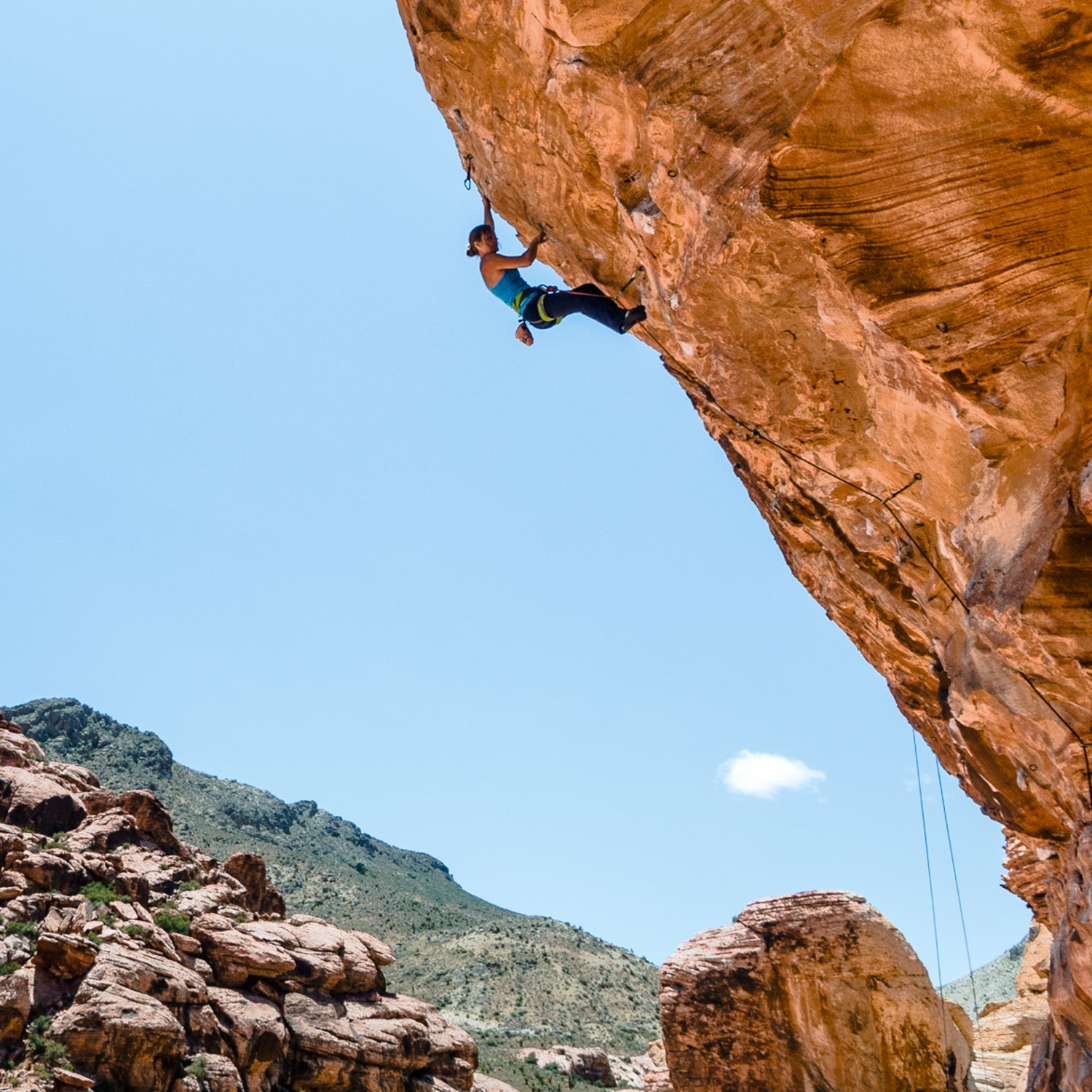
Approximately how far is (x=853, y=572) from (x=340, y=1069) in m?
16.3

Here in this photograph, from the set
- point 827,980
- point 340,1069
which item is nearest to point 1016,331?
point 827,980

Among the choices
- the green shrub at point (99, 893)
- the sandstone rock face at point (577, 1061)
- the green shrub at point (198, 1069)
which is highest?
the green shrub at point (99, 893)

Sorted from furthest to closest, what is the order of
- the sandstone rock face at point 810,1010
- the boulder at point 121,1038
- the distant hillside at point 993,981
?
the distant hillside at point 993,981 → the boulder at point 121,1038 → the sandstone rock face at point 810,1010

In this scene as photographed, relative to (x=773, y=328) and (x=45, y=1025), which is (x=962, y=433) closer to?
(x=773, y=328)

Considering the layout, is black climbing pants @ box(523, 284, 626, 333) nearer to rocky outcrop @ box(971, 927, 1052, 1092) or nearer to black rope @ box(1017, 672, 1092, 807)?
black rope @ box(1017, 672, 1092, 807)

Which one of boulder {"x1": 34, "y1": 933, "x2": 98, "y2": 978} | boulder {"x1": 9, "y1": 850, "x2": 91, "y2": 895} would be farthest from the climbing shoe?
boulder {"x1": 9, "y1": 850, "x2": 91, "y2": 895}

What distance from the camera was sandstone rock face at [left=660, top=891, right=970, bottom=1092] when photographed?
14.3m

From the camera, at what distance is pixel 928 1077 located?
13930mm

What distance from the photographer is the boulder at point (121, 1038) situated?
52.6 ft

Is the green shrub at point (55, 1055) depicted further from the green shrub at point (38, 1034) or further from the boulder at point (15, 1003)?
the boulder at point (15, 1003)

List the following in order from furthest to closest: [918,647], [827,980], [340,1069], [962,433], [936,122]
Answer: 1. [340,1069]
2. [827,980]
3. [918,647]
4. [962,433]
5. [936,122]

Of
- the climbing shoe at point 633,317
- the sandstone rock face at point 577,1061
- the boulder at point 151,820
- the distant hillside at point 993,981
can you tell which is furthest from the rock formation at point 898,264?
the distant hillside at point 993,981

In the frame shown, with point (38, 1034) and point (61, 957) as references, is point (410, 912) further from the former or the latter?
point (38, 1034)

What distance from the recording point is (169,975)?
59.6 feet
